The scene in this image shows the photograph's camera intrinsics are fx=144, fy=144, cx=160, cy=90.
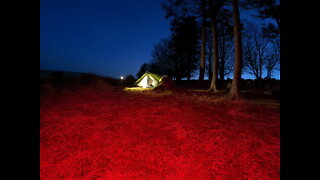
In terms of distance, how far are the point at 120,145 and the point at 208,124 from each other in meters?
2.49

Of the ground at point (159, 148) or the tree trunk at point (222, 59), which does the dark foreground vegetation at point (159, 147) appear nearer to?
the ground at point (159, 148)

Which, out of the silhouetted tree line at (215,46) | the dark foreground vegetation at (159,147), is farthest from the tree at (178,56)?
the dark foreground vegetation at (159,147)

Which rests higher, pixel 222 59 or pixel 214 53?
pixel 222 59

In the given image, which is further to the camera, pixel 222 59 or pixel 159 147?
pixel 222 59

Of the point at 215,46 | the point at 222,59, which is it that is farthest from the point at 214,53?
the point at 222,59

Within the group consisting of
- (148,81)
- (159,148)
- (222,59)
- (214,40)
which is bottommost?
(159,148)

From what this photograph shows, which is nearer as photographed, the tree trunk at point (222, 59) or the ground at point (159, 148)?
the ground at point (159, 148)

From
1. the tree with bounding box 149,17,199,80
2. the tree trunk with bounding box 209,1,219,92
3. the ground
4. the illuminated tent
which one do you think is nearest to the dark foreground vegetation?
the ground

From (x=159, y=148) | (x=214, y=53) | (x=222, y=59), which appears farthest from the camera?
(x=222, y=59)

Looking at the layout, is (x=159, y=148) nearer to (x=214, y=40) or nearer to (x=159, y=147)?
(x=159, y=147)

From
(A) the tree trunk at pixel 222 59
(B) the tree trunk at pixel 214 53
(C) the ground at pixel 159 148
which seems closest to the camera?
(C) the ground at pixel 159 148

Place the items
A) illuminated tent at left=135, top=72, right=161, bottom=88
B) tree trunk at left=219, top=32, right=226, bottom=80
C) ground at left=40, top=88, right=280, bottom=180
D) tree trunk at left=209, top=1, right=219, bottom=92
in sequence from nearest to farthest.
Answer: ground at left=40, top=88, right=280, bottom=180
tree trunk at left=209, top=1, right=219, bottom=92
illuminated tent at left=135, top=72, right=161, bottom=88
tree trunk at left=219, top=32, right=226, bottom=80

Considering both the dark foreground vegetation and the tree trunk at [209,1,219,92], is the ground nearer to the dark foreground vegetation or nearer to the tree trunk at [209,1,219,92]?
the dark foreground vegetation
